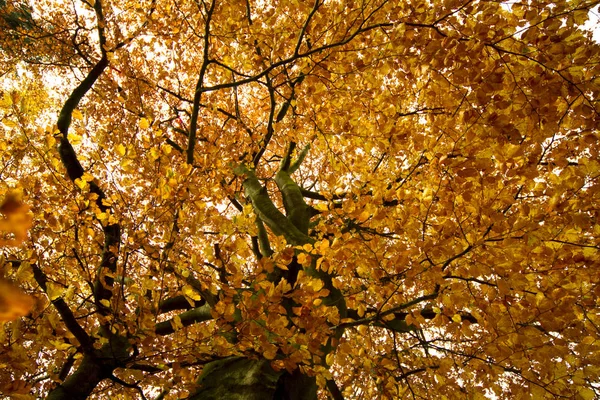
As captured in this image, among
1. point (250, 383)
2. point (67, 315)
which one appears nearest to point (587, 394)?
point (250, 383)

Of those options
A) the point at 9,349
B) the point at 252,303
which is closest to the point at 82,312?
the point at 9,349

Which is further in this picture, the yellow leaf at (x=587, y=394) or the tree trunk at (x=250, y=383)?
the tree trunk at (x=250, y=383)

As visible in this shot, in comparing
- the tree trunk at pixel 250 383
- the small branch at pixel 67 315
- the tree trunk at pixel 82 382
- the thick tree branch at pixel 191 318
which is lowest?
the tree trunk at pixel 250 383

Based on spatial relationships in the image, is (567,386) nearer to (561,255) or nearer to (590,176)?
(561,255)

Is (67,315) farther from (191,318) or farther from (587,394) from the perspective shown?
(587,394)

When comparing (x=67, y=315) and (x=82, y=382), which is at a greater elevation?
(x=67, y=315)

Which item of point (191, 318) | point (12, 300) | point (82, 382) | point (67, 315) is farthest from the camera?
point (191, 318)

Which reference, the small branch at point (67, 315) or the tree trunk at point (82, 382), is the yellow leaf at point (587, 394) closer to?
the tree trunk at point (82, 382)

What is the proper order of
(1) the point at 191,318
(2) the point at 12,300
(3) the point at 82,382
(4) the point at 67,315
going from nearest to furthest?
(2) the point at 12,300 → (4) the point at 67,315 → (3) the point at 82,382 → (1) the point at 191,318

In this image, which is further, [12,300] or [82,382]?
[82,382]

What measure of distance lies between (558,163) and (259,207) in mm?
4034

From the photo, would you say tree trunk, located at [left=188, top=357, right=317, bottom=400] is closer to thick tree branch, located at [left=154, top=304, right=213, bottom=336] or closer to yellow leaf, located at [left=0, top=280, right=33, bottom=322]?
thick tree branch, located at [left=154, top=304, right=213, bottom=336]

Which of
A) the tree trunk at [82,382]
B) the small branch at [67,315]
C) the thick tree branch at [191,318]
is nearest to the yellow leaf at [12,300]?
A: the small branch at [67,315]

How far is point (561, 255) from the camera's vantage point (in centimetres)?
323
